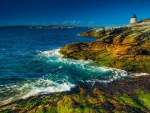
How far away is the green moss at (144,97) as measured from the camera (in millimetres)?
19003

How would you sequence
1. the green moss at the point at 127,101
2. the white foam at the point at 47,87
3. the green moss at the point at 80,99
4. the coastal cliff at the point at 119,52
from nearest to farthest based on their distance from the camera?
1. the green moss at the point at 80,99
2. the green moss at the point at 127,101
3. the white foam at the point at 47,87
4. the coastal cliff at the point at 119,52

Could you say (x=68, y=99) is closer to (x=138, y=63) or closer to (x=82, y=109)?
(x=82, y=109)

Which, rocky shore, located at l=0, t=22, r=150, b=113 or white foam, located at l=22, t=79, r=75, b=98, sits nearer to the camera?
rocky shore, located at l=0, t=22, r=150, b=113

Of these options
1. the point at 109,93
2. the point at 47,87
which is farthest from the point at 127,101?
the point at 47,87

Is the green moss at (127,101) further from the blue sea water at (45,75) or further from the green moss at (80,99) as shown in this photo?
the blue sea water at (45,75)

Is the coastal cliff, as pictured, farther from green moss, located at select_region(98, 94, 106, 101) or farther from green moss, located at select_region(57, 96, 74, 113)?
green moss, located at select_region(57, 96, 74, 113)

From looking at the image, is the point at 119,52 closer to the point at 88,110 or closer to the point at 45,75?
the point at 45,75

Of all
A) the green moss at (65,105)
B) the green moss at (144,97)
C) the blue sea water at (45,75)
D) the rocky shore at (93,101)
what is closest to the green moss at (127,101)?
the rocky shore at (93,101)

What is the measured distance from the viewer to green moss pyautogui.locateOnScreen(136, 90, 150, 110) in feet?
62.3

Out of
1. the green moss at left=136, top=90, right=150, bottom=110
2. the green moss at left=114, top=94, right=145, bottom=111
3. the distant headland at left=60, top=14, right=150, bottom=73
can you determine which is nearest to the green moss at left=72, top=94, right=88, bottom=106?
the green moss at left=114, top=94, right=145, bottom=111

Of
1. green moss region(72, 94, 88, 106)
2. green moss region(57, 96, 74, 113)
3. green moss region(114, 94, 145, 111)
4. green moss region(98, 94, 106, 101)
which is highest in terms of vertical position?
green moss region(57, 96, 74, 113)

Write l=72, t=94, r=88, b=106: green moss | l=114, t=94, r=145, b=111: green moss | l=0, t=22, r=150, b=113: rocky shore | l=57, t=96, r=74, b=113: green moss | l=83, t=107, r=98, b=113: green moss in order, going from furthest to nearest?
l=114, t=94, r=145, b=111: green moss → l=72, t=94, r=88, b=106: green moss → l=0, t=22, r=150, b=113: rocky shore → l=57, t=96, r=74, b=113: green moss → l=83, t=107, r=98, b=113: green moss

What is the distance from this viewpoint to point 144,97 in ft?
67.6

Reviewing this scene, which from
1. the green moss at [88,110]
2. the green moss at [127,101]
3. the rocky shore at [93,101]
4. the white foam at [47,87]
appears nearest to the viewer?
the green moss at [88,110]
